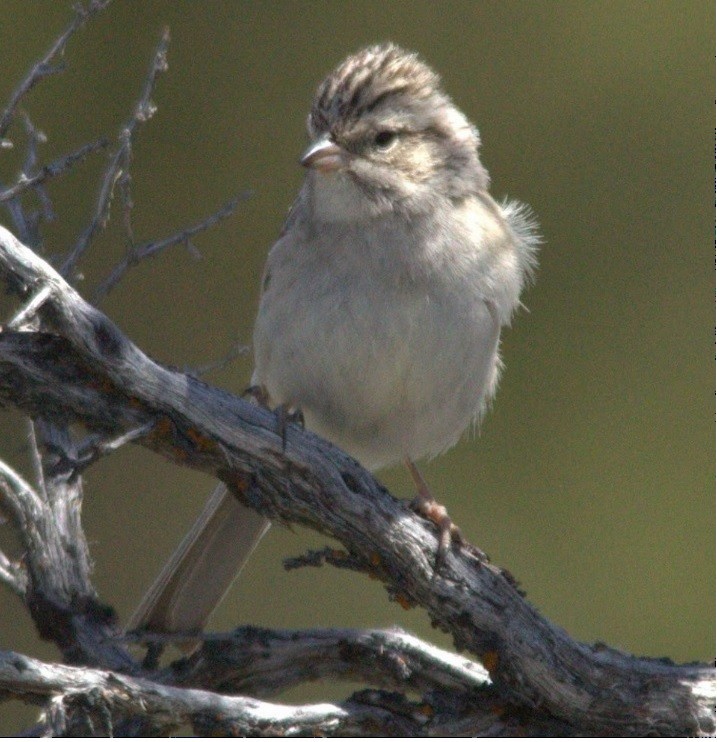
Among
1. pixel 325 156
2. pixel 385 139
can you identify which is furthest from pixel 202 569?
pixel 385 139

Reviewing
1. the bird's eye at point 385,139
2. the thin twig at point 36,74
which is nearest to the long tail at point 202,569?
the bird's eye at point 385,139

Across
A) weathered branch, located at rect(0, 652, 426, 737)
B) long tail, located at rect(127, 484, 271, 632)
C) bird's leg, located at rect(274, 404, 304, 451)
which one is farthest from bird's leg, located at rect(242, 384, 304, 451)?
weathered branch, located at rect(0, 652, 426, 737)

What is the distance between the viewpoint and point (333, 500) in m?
3.26

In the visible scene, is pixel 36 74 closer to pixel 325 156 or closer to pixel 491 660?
pixel 325 156

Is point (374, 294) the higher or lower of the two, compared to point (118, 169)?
higher

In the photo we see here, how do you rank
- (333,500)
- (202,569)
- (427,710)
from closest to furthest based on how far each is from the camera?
(333,500) < (427,710) < (202,569)

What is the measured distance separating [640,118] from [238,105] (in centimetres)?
156

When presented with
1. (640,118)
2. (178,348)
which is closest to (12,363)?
(178,348)

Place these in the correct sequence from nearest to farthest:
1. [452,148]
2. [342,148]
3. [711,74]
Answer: [342,148] < [452,148] < [711,74]

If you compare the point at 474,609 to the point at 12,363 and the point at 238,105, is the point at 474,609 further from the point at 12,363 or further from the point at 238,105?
the point at 238,105

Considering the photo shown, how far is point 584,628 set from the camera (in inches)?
208

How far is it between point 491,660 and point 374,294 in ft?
3.45

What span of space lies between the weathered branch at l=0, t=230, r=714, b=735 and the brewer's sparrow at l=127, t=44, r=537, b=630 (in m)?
0.39

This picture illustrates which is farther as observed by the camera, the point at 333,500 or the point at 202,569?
the point at 202,569
